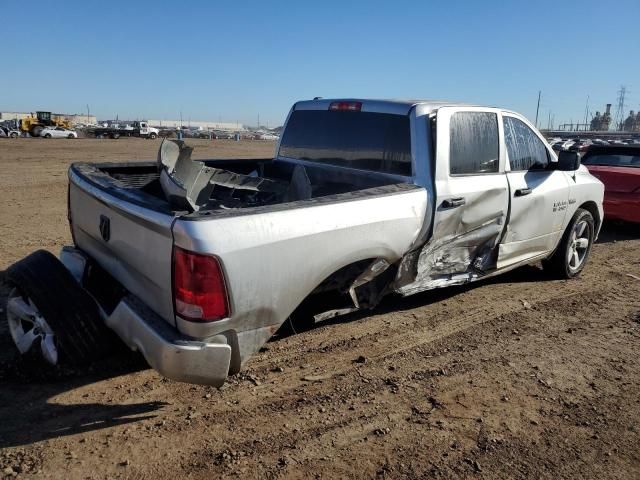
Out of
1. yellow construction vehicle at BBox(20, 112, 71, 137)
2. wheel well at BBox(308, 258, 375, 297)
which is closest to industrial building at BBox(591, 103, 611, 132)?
yellow construction vehicle at BBox(20, 112, 71, 137)

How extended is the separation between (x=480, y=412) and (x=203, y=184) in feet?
8.51

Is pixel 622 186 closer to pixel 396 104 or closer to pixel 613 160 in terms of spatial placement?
pixel 613 160

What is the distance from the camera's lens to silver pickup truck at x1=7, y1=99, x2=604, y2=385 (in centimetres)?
266

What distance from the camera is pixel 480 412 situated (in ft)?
10.7

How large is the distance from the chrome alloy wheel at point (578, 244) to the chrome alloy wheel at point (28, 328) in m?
5.18

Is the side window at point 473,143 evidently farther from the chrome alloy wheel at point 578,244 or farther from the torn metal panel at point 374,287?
the chrome alloy wheel at point 578,244

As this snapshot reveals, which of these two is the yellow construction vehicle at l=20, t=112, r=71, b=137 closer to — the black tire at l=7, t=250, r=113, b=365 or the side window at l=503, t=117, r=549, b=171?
the black tire at l=7, t=250, r=113, b=365

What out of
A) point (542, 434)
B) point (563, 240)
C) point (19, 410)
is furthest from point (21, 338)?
point (563, 240)

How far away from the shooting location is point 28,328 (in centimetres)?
372

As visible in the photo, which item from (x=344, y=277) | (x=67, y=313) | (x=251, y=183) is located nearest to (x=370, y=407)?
(x=344, y=277)

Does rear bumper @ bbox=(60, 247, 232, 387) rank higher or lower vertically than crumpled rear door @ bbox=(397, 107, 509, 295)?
lower

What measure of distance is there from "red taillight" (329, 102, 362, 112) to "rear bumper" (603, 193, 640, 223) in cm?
577

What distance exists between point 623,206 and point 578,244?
2.90 meters

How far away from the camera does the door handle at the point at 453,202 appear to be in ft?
12.9
